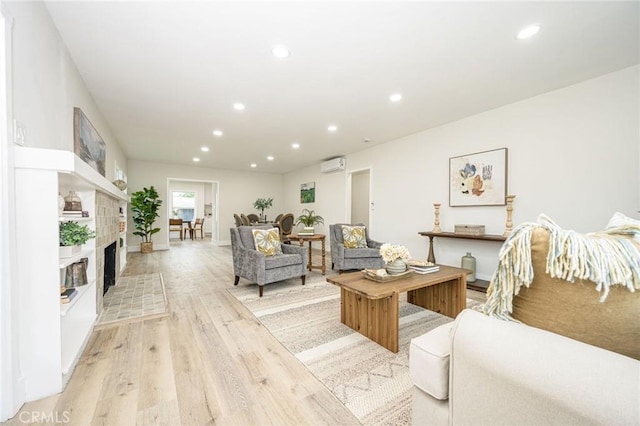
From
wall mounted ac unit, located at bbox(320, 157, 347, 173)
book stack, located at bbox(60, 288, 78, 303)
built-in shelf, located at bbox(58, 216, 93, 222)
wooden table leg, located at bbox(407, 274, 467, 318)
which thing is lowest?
wooden table leg, located at bbox(407, 274, 467, 318)

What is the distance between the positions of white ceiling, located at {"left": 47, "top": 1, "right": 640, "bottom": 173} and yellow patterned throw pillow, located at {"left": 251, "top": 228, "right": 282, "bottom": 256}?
1.61 metres

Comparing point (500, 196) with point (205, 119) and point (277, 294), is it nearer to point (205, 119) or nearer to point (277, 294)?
point (277, 294)

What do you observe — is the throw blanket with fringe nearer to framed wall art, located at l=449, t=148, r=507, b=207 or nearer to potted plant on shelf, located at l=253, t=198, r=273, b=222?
framed wall art, located at l=449, t=148, r=507, b=207

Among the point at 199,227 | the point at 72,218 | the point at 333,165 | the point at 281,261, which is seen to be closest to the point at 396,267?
the point at 281,261

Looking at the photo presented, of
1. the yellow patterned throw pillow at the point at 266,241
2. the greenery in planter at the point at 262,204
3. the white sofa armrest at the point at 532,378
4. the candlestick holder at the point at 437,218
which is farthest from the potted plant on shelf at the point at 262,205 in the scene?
the white sofa armrest at the point at 532,378

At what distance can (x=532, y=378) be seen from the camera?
62 centimetres

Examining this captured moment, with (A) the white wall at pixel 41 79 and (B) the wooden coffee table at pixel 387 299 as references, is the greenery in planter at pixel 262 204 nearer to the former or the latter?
(A) the white wall at pixel 41 79

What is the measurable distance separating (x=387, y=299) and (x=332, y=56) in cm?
206

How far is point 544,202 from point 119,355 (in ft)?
14.3

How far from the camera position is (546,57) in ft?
7.32

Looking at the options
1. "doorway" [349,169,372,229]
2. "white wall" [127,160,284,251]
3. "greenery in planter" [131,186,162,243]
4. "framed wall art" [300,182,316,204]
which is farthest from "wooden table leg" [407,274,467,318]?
"white wall" [127,160,284,251]

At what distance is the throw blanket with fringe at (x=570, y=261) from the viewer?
0.63 m

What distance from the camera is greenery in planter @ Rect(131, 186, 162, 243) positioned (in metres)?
6.05

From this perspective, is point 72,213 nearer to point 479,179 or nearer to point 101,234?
point 101,234
